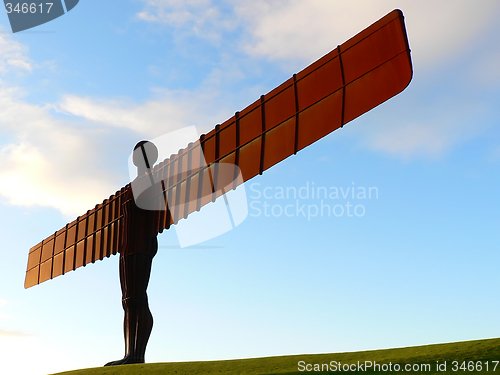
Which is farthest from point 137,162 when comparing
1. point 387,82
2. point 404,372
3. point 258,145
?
point 404,372

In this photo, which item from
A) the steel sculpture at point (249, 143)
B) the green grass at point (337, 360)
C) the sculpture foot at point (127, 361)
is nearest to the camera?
the steel sculpture at point (249, 143)

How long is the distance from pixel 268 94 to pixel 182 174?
2.70 meters

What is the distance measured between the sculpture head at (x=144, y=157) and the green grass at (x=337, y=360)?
4.36 meters

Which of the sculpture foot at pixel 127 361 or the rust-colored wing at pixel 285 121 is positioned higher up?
the rust-colored wing at pixel 285 121

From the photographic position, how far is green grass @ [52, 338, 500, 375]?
9.18 meters

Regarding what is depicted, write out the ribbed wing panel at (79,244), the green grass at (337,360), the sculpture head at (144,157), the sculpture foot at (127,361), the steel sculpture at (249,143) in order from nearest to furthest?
the steel sculpture at (249,143), the green grass at (337,360), the sculpture foot at (127,361), the sculpture head at (144,157), the ribbed wing panel at (79,244)

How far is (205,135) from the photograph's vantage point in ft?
35.9

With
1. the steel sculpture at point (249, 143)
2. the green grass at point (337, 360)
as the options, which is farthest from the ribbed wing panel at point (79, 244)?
the green grass at point (337, 360)

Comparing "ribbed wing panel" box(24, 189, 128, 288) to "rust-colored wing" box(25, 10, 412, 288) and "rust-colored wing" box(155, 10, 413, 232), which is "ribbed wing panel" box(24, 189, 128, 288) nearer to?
"rust-colored wing" box(25, 10, 412, 288)

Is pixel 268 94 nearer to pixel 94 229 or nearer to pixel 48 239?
pixel 94 229

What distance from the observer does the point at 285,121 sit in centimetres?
940

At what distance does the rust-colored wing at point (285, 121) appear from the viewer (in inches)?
323

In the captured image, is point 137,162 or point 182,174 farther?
point 137,162

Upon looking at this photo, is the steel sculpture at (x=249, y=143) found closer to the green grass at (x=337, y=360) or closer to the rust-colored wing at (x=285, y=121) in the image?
the rust-colored wing at (x=285, y=121)
